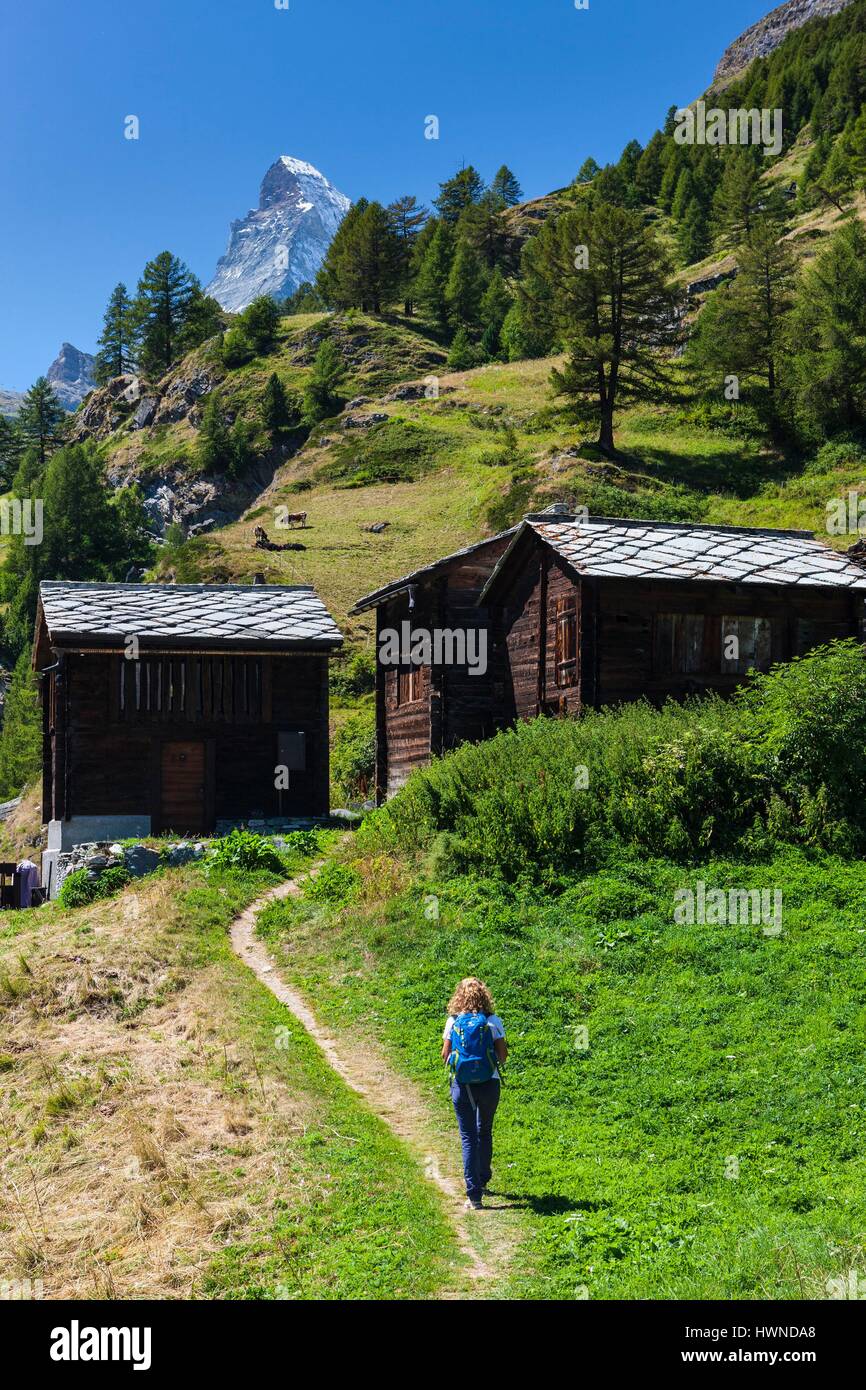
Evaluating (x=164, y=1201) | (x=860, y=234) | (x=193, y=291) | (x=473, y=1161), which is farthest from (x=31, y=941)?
(x=193, y=291)

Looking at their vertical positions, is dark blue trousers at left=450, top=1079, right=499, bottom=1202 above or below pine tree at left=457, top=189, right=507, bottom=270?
below

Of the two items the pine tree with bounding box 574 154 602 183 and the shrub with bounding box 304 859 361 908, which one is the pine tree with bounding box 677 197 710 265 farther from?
the shrub with bounding box 304 859 361 908

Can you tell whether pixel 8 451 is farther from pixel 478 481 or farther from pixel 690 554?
pixel 690 554

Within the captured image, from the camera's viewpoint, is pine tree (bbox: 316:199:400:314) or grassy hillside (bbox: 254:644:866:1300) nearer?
grassy hillside (bbox: 254:644:866:1300)

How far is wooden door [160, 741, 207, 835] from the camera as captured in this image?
1163 inches

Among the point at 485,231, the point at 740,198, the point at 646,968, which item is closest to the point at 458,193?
the point at 485,231

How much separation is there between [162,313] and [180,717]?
125366 mm

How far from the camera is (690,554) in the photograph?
26.1 metres

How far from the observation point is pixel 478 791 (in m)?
20.2

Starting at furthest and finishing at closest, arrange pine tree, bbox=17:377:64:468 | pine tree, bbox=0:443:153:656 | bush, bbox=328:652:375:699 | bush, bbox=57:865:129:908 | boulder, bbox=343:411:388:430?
pine tree, bbox=17:377:64:468
boulder, bbox=343:411:388:430
pine tree, bbox=0:443:153:656
bush, bbox=328:652:375:699
bush, bbox=57:865:129:908

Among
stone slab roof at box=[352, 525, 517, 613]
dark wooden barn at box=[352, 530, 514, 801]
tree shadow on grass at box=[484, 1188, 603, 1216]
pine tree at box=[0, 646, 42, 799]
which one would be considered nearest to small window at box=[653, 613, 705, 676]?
stone slab roof at box=[352, 525, 517, 613]

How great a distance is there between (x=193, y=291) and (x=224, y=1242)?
14844 cm

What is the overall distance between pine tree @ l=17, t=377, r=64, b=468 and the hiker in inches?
5434

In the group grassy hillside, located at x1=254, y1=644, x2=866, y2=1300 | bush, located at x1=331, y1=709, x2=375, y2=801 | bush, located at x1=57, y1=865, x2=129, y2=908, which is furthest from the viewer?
bush, located at x1=331, y1=709, x2=375, y2=801
